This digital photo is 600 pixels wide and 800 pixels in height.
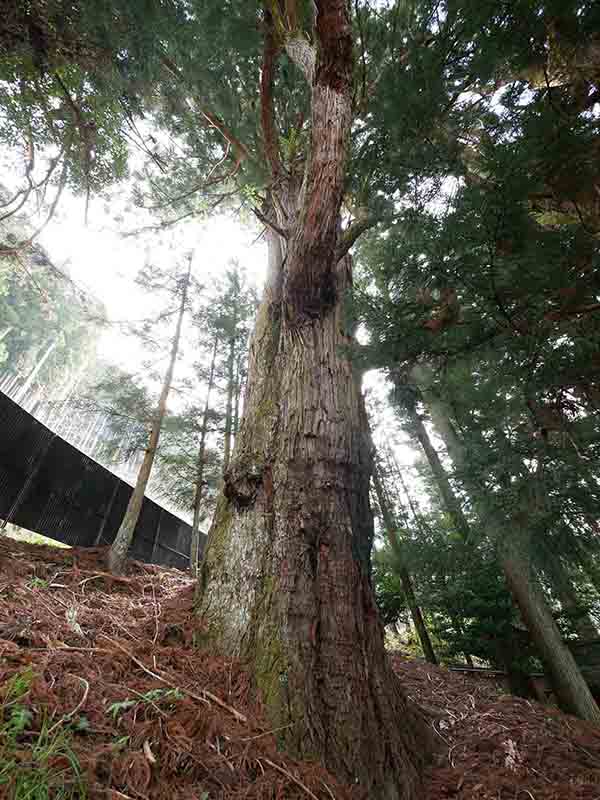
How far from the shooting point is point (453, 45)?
9.72 feet

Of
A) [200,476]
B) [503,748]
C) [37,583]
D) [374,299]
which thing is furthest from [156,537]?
[374,299]

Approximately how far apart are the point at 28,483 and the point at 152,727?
19.0 ft

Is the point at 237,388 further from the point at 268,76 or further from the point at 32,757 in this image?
the point at 32,757

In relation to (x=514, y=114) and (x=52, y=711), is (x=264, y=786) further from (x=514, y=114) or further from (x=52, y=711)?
(x=514, y=114)

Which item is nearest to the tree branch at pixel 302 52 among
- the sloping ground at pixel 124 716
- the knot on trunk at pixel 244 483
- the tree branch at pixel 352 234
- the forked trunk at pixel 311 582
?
the tree branch at pixel 352 234

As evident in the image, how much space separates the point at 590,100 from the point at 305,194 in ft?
8.02

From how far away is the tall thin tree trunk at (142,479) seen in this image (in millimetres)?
4273

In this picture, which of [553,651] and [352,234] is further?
[553,651]

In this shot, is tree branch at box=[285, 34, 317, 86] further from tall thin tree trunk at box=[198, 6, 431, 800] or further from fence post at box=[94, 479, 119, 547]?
fence post at box=[94, 479, 119, 547]

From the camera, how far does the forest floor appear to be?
3.02ft

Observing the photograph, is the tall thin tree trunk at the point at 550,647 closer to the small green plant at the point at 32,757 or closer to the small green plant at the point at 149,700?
the small green plant at the point at 149,700

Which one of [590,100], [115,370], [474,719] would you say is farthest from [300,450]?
[115,370]

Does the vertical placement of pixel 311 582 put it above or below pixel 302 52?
below

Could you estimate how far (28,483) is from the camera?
18.0 ft
